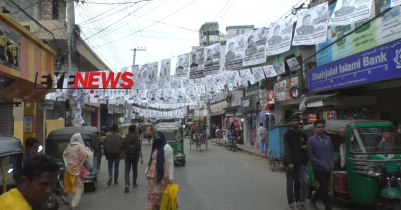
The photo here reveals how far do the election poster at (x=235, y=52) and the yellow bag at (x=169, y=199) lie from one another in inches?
345

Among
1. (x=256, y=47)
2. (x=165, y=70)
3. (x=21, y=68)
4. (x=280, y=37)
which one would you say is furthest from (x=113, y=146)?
(x=280, y=37)

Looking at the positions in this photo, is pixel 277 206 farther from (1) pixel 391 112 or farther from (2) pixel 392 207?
(1) pixel 391 112

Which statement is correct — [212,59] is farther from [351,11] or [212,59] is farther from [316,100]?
[351,11]

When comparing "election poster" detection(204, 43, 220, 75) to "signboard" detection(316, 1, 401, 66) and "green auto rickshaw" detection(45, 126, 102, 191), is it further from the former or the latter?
"green auto rickshaw" detection(45, 126, 102, 191)

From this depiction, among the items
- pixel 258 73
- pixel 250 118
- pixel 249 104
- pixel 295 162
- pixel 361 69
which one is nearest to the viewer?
pixel 295 162

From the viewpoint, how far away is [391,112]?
15.1 meters

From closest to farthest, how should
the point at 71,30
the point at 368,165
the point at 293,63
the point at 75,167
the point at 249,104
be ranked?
the point at 368,165 < the point at 75,167 < the point at 71,30 < the point at 293,63 < the point at 249,104

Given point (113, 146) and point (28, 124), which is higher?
point (28, 124)

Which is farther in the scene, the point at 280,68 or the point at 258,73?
the point at 280,68

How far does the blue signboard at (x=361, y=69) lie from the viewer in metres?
10.6

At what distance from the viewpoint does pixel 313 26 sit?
36.6 feet

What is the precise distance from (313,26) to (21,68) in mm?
9315

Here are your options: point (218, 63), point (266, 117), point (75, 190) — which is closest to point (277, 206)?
point (75, 190)

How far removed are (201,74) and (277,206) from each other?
7.75m
